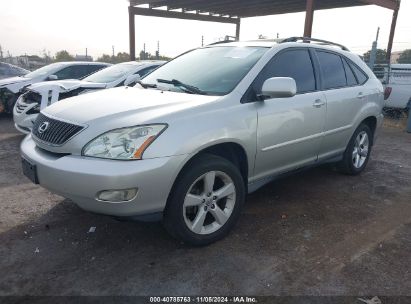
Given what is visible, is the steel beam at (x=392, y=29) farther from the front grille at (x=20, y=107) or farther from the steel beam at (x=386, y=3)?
the front grille at (x=20, y=107)

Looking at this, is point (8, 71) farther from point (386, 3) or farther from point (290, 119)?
point (386, 3)

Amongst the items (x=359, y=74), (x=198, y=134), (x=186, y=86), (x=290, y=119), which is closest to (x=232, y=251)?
(x=198, y=134)

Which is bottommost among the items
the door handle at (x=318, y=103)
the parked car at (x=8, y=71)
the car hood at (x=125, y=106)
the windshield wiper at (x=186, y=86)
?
the parked car at (x=8, y=71)

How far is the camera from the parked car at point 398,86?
993 cm

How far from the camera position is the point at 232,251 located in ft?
10.4

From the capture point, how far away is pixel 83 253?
10.2 ft

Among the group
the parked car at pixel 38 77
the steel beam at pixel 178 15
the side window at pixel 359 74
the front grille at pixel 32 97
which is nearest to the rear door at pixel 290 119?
the side window at pixel 359 74

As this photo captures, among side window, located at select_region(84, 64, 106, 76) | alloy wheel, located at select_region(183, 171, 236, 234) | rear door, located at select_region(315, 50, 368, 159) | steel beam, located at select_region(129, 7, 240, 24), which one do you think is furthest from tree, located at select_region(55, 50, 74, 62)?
alloy wheel, located at select_region(183, 171, 236, 234)

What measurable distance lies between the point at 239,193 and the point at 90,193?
131cm

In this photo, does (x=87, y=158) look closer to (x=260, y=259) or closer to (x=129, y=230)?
(x=129, y=230)

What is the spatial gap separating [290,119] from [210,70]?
929mm

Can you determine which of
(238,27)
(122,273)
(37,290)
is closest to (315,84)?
(122,273)

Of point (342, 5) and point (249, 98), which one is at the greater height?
point (342, 5)

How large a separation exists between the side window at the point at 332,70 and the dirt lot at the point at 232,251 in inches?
51.6
